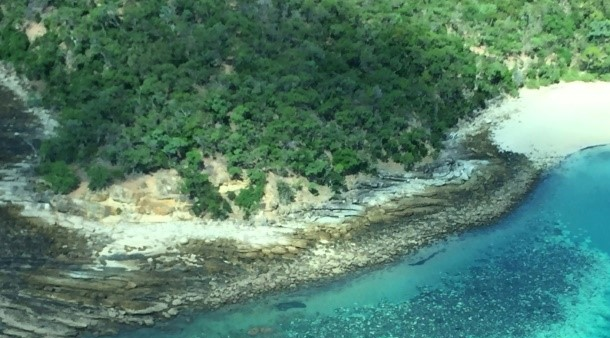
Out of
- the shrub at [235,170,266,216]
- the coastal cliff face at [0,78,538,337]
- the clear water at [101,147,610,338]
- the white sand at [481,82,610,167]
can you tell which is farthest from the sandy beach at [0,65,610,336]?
the white sand at [481,82,610,167]

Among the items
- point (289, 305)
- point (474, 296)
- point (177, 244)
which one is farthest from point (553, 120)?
point (177, 244)

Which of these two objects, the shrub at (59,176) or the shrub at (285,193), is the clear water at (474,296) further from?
the shrub at (59,176)

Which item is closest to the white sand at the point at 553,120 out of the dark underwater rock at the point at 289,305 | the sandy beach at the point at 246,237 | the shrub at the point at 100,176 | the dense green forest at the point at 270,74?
the sandy beach at the point at 246,237

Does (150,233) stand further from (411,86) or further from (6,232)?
(411,86)

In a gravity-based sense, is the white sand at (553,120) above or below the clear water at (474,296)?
above

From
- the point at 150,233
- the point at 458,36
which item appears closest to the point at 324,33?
the point at 458,36

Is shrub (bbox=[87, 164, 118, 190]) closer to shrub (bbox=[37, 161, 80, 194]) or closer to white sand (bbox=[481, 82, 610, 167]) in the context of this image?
shrub (bbox=[37, 161, 80, 194])
